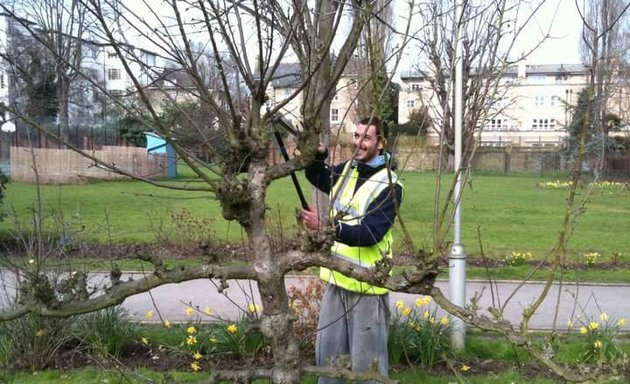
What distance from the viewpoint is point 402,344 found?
203 inches

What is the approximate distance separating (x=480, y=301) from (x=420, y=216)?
8.46m

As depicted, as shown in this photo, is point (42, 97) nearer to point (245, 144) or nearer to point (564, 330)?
point (245, 144)

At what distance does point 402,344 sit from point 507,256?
6.36m

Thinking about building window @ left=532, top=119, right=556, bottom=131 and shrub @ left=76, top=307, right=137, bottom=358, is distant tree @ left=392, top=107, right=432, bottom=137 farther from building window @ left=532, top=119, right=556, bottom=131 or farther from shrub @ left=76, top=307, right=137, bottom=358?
building window @ left=532, top=119, right=556, bottom=131

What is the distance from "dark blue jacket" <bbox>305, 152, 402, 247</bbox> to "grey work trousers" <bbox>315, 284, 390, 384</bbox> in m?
0.39

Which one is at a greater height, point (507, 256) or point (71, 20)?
point (71, 20)

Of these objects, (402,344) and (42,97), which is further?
(42,97)

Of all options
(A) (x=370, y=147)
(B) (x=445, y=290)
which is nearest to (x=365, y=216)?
(A) (x=370, y=147)

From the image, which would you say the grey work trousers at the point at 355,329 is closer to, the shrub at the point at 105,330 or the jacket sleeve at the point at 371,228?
the jacket sleeve at the point at 371,228

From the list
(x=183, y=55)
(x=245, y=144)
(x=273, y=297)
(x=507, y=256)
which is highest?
(x=183, y=55)

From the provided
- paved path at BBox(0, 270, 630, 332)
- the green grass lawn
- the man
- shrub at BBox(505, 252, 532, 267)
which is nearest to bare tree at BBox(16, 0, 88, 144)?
the man

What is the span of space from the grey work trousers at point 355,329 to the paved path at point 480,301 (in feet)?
10.0

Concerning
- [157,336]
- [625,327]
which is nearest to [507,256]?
[625,327]

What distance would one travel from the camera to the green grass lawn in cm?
1149
